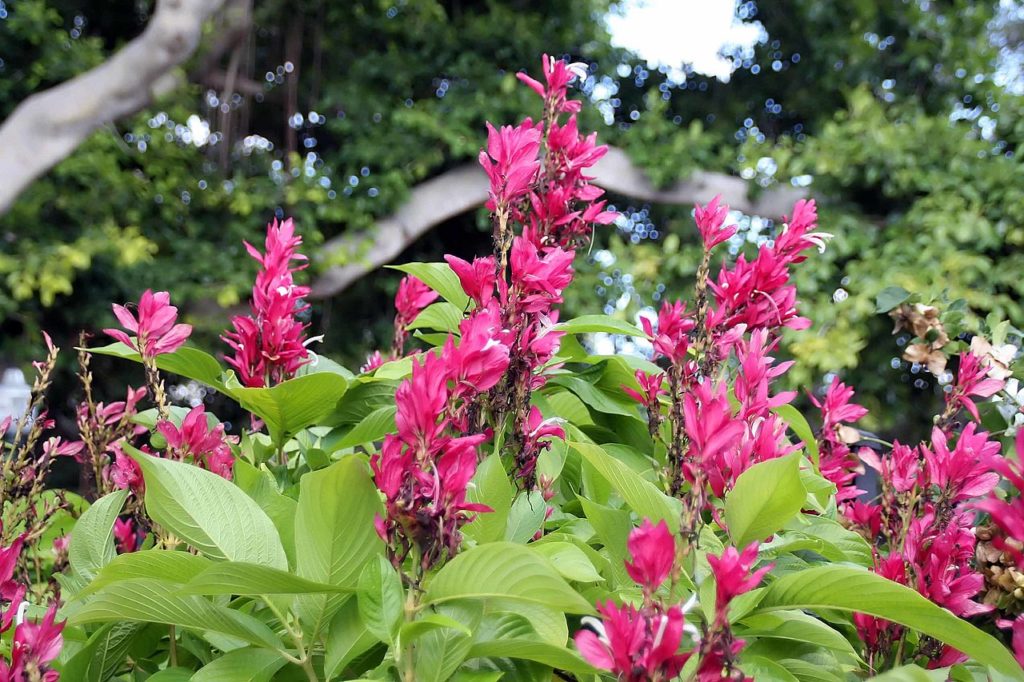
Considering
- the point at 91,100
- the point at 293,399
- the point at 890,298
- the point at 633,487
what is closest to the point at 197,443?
the point at 293,399

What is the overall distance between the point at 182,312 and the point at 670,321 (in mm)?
4685

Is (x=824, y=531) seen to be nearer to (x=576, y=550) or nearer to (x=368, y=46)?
(x=576, y=550)

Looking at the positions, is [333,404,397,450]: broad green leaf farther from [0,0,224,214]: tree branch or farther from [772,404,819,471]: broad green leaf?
[0,0,224,214]: tree branch

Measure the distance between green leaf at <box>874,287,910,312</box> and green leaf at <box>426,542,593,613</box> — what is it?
0.87 m

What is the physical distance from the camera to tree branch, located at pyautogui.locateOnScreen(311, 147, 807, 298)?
496cm

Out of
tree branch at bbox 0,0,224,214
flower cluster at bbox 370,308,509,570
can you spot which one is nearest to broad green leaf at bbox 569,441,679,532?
flower cluster at bbox 370,308,509,570

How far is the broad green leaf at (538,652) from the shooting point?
542mm

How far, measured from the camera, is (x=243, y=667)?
62 centimetres

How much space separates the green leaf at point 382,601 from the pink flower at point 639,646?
5.3 inches

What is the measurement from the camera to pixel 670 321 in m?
0.88

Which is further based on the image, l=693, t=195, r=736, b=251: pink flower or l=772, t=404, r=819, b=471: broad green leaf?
l=772, t=404, r=819, b=471: broad green leaf

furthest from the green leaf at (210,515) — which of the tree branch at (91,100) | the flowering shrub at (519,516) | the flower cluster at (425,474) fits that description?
the tree branch at (91,100)

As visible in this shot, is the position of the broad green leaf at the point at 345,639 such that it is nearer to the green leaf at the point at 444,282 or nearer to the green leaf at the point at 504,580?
the green leaf at the point at 504,580

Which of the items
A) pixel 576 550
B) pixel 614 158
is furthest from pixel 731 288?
pixel 614 158
